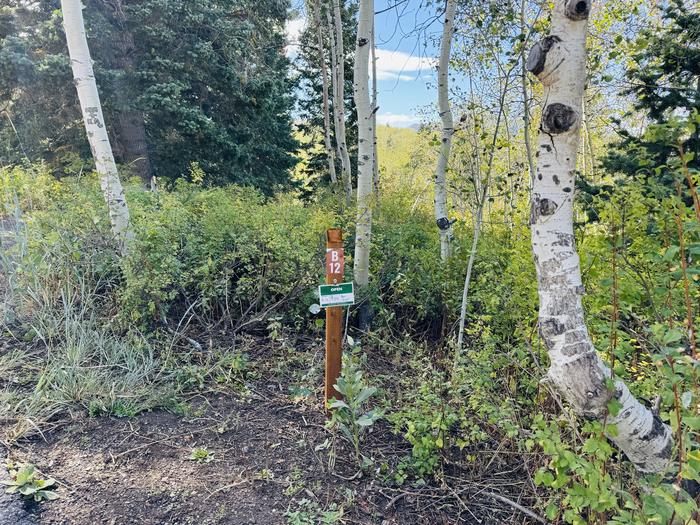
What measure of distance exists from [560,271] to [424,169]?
1035 cm

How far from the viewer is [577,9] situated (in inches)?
49.9

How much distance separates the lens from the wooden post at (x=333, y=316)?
221 centimetres

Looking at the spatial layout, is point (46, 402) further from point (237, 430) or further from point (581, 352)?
point (581, 352)

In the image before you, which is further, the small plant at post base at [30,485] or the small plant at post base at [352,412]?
the small plant at post base at [352,412]

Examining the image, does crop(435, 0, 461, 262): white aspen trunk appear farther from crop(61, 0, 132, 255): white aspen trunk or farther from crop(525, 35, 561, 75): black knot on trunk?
crop(61, 0, 132, 255): white aspen trunk

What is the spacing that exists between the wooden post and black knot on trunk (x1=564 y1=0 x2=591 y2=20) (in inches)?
53.0

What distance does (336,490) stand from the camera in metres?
1.87

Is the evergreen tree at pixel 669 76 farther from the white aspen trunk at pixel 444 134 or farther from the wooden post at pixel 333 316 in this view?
the wooden post at pixel 333 316

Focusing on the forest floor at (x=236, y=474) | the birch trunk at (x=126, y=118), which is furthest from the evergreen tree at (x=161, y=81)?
the forest floor at (x=236, y=474)

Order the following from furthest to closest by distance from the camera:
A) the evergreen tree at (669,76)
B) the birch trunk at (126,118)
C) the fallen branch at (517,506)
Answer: the birch trunk at (126,118)
the evergreen tree at (669,76)
the fallen branch at (517,506)

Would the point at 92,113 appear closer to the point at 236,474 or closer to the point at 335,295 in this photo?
the point at 335,295

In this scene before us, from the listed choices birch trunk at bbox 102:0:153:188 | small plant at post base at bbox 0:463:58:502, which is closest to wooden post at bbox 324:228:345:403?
small plant at post base at bbox 0:463:58:502

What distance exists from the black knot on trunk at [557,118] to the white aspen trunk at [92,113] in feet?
10.3

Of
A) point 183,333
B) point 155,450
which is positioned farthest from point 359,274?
point 155,450
